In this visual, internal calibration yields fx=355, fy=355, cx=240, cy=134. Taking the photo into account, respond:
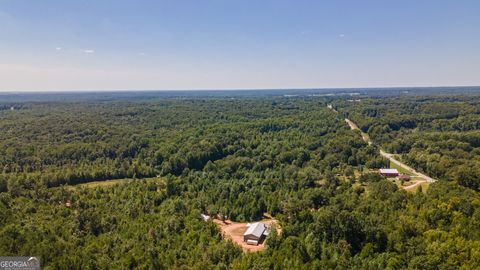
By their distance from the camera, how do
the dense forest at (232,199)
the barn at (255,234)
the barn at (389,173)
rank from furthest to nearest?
the barn at (389,173) < the barn at (255,234) < the dense forest at (232,199)

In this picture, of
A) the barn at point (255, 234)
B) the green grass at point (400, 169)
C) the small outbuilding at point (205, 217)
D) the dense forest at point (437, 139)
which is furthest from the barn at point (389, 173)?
the small outbuilding at point (205, 217)

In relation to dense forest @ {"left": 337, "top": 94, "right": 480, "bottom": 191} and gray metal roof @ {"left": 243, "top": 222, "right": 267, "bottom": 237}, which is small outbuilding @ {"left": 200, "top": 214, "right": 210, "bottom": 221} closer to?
gray metal roof @ {"left": 243, "top": 222, "right": 267, "bottom": 237}

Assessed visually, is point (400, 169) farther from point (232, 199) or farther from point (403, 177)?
point (232, 199)

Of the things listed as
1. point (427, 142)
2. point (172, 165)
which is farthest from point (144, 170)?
point (427, 142)

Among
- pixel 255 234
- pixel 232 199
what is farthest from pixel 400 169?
pixel 255 234

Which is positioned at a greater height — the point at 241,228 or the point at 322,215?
the point at 322,215

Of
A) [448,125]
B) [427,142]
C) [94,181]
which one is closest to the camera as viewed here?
[94,181]

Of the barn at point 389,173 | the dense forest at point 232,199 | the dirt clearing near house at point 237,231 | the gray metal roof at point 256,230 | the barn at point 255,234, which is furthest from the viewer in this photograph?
the barn at point 389,173

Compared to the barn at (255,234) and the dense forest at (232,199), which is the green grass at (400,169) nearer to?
the dense forest at (232,199)

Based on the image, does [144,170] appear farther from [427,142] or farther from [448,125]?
[448,125]
